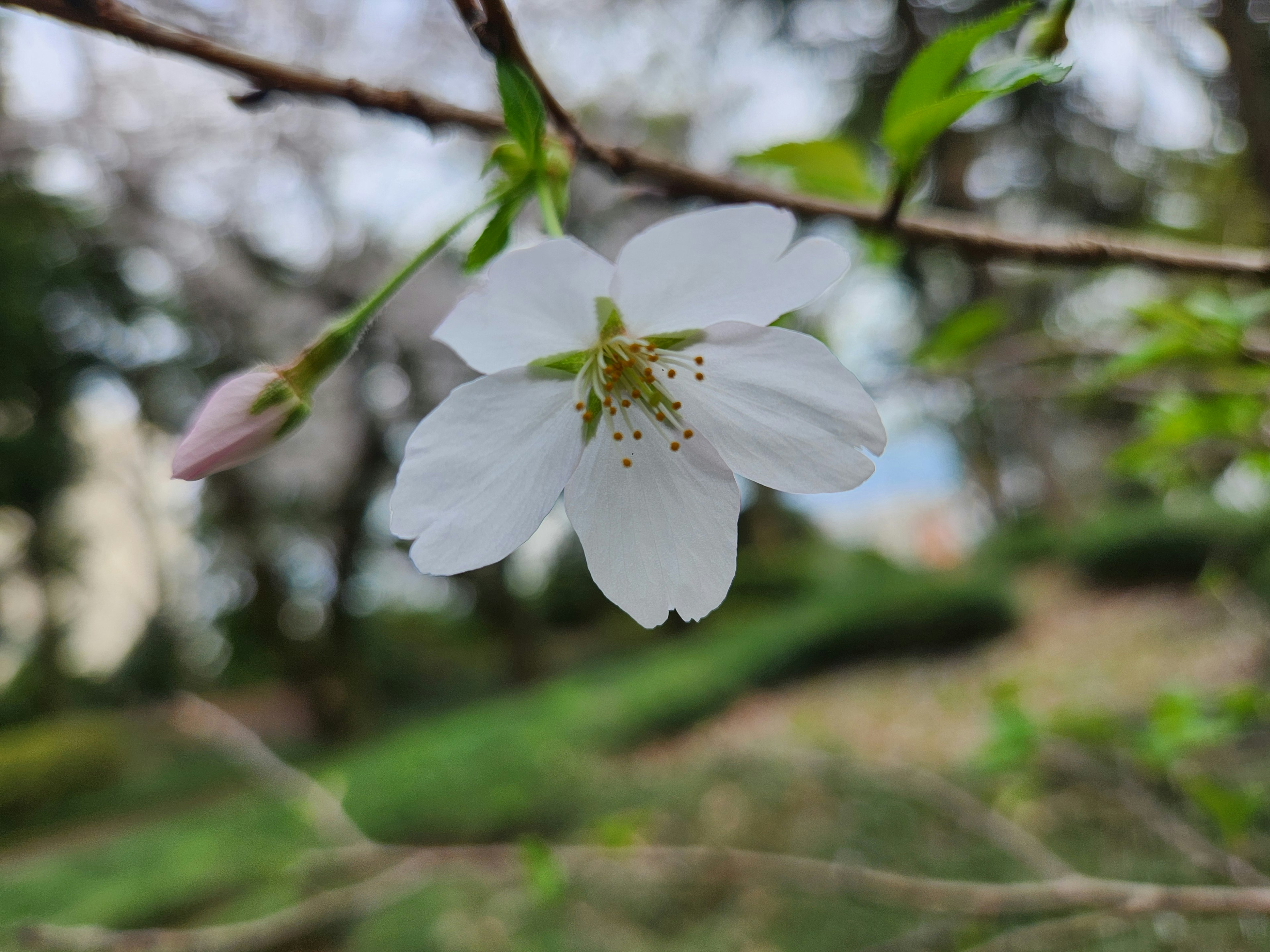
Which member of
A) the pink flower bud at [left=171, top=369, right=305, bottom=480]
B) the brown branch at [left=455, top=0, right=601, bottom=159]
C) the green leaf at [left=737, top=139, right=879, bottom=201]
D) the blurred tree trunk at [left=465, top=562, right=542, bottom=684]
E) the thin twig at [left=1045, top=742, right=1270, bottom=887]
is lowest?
the blurred tree trunk at [left=465, top=562, right=542, bottom=684]

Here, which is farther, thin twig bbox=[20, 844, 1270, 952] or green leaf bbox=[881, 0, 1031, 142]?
thin twig bbox=[20, 844, 1270, 952]

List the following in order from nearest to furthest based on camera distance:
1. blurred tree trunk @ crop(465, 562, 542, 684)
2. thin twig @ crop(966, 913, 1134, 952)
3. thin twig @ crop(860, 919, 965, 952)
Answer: thin twig @ crop(966, 913, 1134, 952), thin twig @ crop(860, 919, 965, 952), blurred tree trunk @ crop(465, 562, 542, 684)

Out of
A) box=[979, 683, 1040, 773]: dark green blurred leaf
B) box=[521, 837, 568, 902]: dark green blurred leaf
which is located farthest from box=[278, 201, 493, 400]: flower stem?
box=[979, 683, 1040, 773]: dark green blurred leaf

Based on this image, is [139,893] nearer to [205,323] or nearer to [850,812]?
[850,812]

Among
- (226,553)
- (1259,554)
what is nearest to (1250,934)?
(1259,554)

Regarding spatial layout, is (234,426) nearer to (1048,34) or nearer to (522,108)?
(522,108)

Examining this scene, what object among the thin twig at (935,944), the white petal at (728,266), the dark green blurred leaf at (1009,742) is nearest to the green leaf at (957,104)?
the white petal at (728,266)

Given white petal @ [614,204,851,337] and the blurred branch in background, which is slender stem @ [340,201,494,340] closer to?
white petal @ [614,204,851,337]
